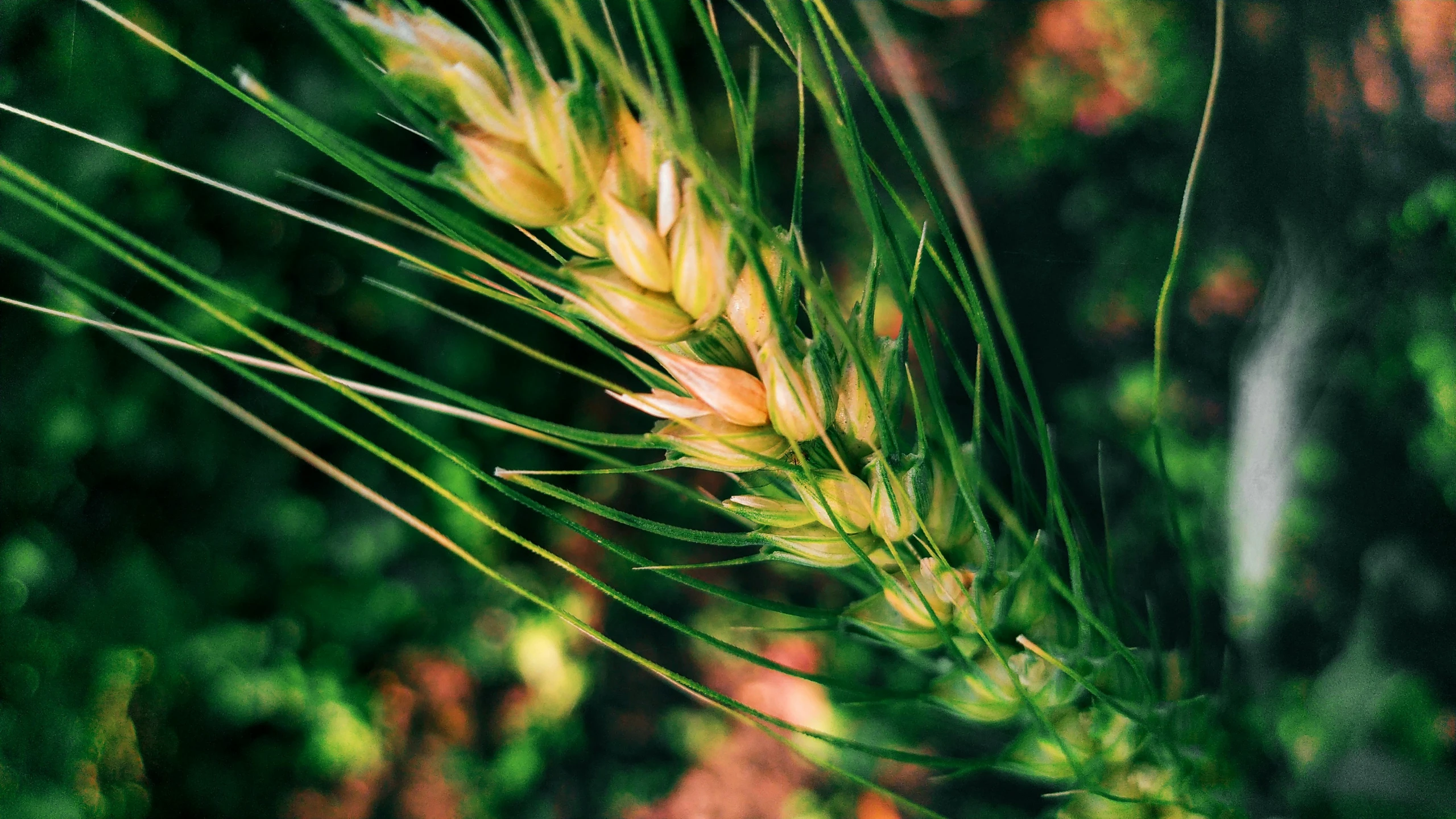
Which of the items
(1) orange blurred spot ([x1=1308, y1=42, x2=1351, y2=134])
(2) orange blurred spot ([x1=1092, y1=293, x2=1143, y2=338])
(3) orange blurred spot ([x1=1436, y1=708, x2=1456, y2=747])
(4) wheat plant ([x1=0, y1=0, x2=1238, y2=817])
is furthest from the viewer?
(2) orange blurred spot ([x1=1092, y1=293, x2=1143, y2=338])

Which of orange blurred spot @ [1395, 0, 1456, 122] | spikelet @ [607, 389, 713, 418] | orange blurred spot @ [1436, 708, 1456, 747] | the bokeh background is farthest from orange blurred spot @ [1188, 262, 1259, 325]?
spikelet @ [607, 389, 713, 418]

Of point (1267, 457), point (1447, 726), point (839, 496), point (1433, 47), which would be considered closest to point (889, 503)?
point (839, 496)

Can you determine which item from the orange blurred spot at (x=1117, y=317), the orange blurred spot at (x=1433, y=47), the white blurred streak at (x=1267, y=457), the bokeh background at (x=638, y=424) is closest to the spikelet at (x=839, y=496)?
the bokeh background at (x=638, y=424)

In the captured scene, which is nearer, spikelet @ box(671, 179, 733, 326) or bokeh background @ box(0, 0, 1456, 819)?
spikelet @ box(671, 179, 733, 326)

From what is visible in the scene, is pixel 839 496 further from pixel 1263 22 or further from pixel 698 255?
pixel 1263 22

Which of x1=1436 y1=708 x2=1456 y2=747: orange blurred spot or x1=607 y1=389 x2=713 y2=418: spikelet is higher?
x1=607 y1=389 x2=713 y2=418: spikelet

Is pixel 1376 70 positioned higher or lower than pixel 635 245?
higher

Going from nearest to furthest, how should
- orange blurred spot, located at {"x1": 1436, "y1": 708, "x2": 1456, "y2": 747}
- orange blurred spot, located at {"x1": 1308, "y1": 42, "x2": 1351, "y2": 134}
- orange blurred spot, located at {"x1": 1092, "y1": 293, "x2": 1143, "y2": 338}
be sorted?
orange blurred spot, located at {"x1": 1436, "y1": 708, "x2": 1456, "y2": 747} < orange blurred spot, located at {"x1": 1308, "y1": 42, "x2": 1351, "y2": 134} < orange blurred spot, located at {"x1": 1092, "y1": 293, "x2": 1143, "y2": 338}

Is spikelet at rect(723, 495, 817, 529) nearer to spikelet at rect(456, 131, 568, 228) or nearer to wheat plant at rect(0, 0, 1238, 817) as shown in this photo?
wheat plant at rect(0, 0, 1238, 817)

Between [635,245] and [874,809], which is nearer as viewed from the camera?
[635,245]

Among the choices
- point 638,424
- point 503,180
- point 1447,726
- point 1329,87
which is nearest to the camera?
point 503,180
